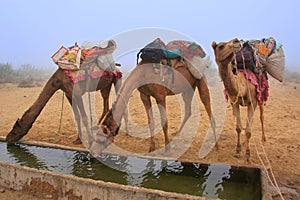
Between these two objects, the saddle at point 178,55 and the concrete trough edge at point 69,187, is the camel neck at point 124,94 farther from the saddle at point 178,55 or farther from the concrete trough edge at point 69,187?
the concrete trough edge at point 69,187

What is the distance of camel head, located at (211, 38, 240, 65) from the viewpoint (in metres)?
4.29

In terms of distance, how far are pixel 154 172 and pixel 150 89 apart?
1546mm

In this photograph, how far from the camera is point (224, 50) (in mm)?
4328

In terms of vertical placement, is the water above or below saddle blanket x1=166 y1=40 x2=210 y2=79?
below

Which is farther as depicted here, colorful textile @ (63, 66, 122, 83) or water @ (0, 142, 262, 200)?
colorful textile @ (63, 66, 122, 83)

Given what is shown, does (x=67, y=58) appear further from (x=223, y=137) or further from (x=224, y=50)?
(x=223, y=137)

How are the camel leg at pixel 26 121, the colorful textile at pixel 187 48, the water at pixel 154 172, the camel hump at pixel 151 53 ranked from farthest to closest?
the colorful textile at pixel 187 48
the camel leg at pixel 26 121
the camel hump at pixel 151 53
the water at pixel 154 172

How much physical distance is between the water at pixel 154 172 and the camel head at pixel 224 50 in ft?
5.19

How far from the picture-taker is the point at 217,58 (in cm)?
442

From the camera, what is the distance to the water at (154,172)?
3686mm

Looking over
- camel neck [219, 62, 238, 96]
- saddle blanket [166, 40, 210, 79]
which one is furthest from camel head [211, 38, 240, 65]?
saddle blanket [166, 40, 210, 79]

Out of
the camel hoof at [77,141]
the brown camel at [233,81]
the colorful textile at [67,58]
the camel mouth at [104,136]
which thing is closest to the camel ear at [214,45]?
the brown camel at [233,81]

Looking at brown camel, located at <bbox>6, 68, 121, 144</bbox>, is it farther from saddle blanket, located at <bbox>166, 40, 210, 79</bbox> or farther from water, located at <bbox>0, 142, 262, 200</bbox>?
saddle blanket, located at <bbox>166, 40, 210, 79</bbox>

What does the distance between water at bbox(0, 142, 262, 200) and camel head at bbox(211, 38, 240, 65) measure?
158cm
